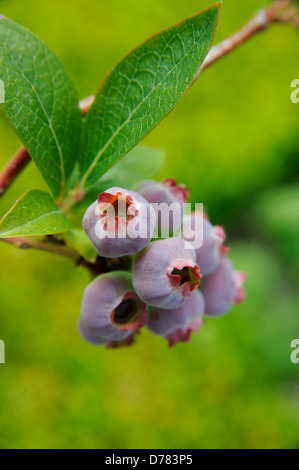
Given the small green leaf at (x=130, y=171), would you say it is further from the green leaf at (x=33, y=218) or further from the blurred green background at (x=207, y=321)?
the blurred green background at (x=207, y=321)

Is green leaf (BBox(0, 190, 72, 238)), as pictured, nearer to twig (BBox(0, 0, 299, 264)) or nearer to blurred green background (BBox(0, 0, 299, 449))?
twig (BBox(0, 0, 299, 264))

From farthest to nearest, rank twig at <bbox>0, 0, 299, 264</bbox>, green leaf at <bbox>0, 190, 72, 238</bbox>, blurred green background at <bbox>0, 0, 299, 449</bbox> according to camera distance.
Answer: blurred green background at <bbox>0, 0, 299, 449</bbox> → twig at <bbox>0, 0, 299, 264</bbox> → green leaf at <bbox>0, 190, 72, 238</bbox>

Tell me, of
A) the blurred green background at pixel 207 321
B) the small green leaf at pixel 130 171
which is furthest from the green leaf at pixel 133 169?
the blurred green background at pixel 207 321

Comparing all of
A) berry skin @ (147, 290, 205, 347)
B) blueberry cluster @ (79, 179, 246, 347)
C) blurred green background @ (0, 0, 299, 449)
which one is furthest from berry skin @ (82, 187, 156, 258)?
blurred green background @ (0, 0, 299, 449)

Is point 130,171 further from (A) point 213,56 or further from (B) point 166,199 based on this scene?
(A) point 213,56

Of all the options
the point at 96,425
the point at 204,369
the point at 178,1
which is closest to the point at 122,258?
the point at 96,425

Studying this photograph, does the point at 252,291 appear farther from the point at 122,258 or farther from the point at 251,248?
the point at 122,258
